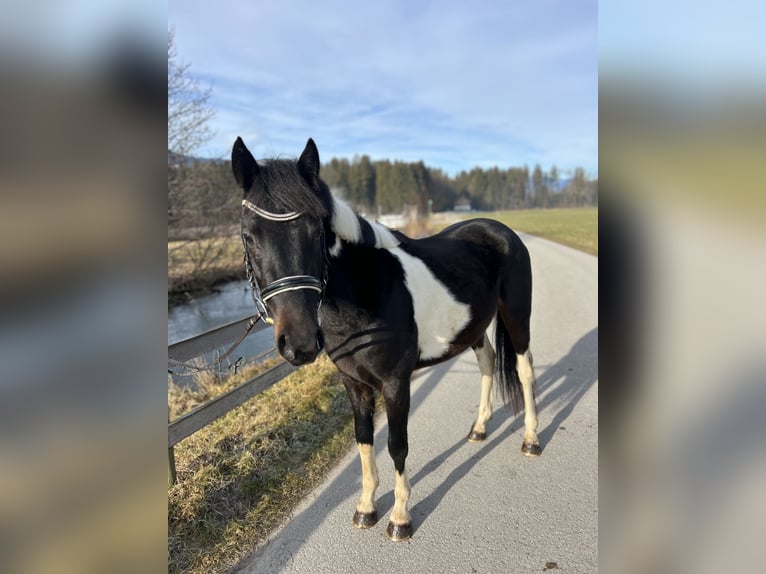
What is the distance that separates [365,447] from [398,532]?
0.48m

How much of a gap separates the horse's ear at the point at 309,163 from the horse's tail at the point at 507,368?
215 cm

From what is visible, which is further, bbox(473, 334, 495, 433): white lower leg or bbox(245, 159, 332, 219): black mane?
bbox(473, 334, 495, 433): white lower leg

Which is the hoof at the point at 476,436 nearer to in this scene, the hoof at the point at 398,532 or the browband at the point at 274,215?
the hoof at the point at 398,532

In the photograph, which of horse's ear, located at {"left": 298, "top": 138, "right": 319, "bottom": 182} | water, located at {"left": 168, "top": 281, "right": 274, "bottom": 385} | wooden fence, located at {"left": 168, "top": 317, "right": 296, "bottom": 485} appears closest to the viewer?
horse's ear, located at {"left": 298, "top": 138, "right": 319, "bottom": 182}

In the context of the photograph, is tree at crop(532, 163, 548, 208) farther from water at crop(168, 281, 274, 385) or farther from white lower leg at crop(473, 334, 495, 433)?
white lower leg at crop(473, 334, 495, 433)

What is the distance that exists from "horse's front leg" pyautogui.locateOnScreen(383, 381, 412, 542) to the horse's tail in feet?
4.71

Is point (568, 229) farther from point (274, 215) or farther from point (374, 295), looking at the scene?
point (274, 215)

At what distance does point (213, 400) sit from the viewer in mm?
2971

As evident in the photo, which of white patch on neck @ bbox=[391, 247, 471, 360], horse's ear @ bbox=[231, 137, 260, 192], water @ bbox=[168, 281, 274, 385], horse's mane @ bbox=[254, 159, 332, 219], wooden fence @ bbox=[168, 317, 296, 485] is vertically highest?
horse's ear @ bbox=[231, 137, 260, 192]

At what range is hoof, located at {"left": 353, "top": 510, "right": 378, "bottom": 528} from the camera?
96.8 inches
